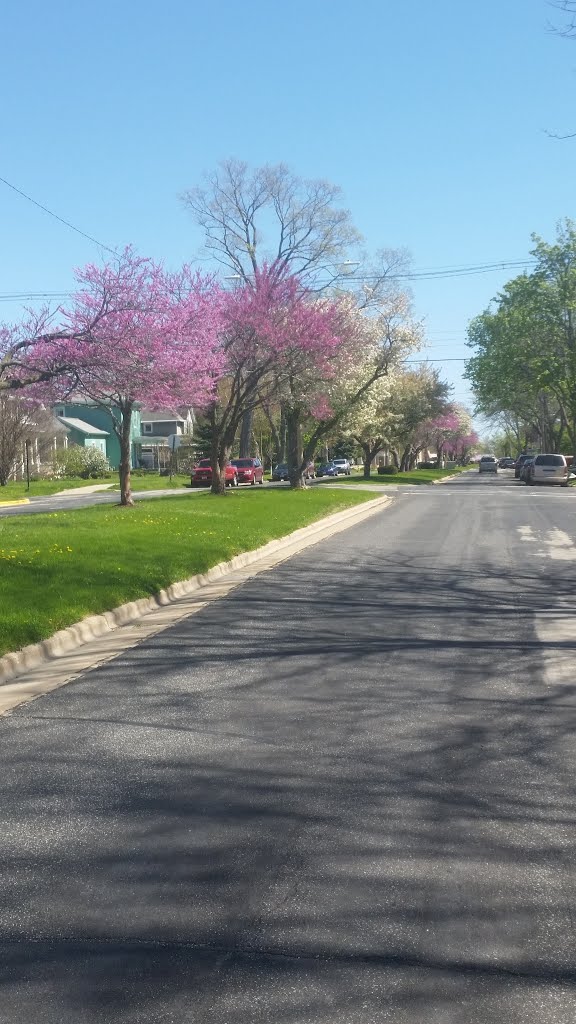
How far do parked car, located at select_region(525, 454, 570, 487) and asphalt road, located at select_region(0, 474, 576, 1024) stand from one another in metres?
48.0

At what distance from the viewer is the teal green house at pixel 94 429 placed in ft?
284

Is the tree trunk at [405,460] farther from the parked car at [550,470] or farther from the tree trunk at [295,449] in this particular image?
the tree trunk at [295,449]

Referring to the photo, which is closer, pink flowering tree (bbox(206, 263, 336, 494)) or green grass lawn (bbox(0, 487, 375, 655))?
green grass lawn (bbox(0, 487, 375, 655))

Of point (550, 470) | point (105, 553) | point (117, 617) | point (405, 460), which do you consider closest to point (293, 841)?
point (117, 617)

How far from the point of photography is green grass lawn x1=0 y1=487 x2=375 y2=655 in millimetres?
10609

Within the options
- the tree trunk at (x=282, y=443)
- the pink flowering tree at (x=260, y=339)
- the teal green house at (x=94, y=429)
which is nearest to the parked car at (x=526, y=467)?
the tree trunk at (x=282, y=443)

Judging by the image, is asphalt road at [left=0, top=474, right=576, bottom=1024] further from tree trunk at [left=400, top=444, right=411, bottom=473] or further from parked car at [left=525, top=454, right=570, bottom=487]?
tree trunk at [left=400, top=444, right=411, bottom=473]

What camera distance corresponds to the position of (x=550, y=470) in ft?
187

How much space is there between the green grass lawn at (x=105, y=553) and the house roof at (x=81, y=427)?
60942 mm

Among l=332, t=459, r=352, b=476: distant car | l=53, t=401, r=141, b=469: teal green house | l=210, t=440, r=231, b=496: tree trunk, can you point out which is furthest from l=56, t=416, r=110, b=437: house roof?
l=210, t=440, r=231, b=496: tree trunk

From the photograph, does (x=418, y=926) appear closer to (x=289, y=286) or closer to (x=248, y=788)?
(x=248, y=788)

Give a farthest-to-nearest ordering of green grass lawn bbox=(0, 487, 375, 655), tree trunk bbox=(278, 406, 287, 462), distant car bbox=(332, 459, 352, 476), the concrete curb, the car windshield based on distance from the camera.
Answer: distant car bbox=(332, 459, 352, 476), tree trunk bbox=(278, 406, 287, 462), the car windshield, green grass lawn bbox=(0, 487, 375, 655), the concrete curb

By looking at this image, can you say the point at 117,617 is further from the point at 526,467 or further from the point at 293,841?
the point at 526,467

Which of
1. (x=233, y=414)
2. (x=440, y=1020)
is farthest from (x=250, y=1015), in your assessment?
(x=233, y=414)
